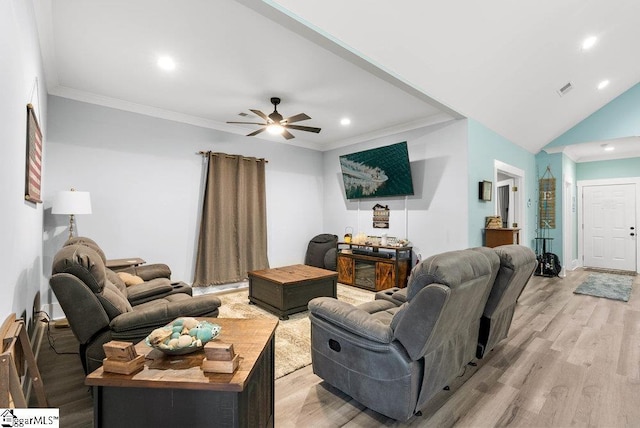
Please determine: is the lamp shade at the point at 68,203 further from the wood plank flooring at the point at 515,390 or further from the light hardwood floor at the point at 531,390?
the light hardwood floor at the point at 531,390

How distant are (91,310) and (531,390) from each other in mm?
2979

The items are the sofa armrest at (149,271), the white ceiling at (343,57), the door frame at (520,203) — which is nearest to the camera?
the white ceiling at (343,57)

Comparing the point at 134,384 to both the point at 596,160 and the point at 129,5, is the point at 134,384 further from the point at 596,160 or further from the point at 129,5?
the point at 596,160

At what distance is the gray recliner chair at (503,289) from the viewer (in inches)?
87.1

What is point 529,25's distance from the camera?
10.1 feet

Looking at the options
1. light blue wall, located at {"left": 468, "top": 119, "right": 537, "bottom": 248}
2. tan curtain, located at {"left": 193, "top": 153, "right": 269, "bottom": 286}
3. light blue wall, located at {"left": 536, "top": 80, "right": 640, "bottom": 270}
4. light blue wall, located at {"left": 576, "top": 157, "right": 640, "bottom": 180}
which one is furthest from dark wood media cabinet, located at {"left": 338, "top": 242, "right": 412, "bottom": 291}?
light blue wall, located at {"left": 576, "top": 157, "right": 640, "bottom": 180}

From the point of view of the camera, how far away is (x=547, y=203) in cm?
623

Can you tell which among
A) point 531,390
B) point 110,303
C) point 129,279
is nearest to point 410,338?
point 531,390

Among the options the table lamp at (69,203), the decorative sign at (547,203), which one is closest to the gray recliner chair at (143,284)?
the table lamp at (69,203)

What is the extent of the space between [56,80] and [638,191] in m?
10.2

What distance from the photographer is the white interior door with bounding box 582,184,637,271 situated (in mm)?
6508

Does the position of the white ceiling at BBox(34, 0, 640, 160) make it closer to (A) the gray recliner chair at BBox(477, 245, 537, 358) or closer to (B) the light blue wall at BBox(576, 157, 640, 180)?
(A) the gray recliner chair at BBox(477, 245, 537, 358)

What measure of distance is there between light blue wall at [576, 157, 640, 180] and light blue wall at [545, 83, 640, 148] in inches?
73.5

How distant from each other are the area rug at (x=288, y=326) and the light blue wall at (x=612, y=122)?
498 cm
